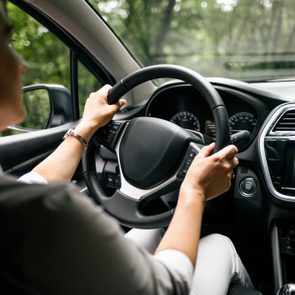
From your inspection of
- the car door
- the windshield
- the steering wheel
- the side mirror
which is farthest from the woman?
the side mirror

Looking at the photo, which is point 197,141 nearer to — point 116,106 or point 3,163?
point 116,106

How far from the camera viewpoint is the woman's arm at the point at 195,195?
0.96m

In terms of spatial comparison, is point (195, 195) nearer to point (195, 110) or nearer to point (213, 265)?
point (213, 265)

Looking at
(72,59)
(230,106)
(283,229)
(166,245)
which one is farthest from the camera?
(72,59)

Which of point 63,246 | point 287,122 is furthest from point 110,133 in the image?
point 63,246

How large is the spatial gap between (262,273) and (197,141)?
816 mm

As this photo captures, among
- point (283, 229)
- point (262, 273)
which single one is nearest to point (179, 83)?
point (283, 229)

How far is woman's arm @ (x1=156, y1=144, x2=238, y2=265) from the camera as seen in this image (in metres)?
0.96

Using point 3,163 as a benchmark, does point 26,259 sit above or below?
above

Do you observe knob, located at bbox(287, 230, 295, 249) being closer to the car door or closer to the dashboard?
the dashboard

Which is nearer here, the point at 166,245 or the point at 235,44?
the point at 166,245

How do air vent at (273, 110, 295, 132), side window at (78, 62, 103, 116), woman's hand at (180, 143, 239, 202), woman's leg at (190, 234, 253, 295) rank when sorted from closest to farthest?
woman's hand at (180, 143, 239, 202) → woman's leg at (190, 234, 253, 295) → air vent at (273, 110, 295, 132) → side window at (78, 62, 103, 116)

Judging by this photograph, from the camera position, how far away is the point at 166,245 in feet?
3.15

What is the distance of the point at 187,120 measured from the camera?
6.29ft
